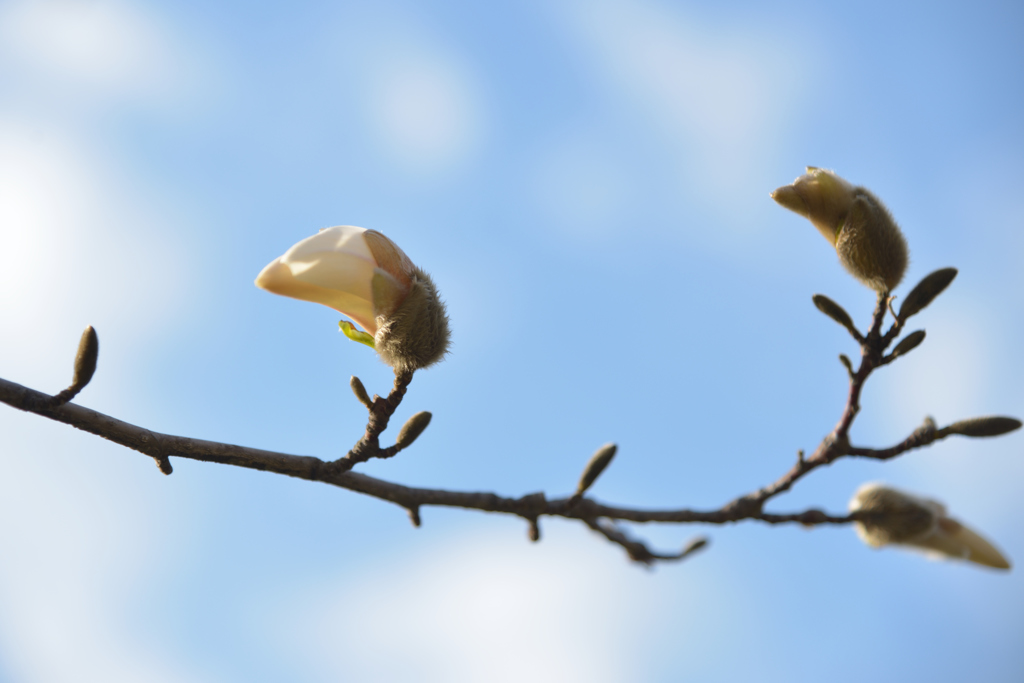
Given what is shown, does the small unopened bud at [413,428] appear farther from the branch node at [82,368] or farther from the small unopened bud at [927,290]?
the small unopened bud at [927,290]

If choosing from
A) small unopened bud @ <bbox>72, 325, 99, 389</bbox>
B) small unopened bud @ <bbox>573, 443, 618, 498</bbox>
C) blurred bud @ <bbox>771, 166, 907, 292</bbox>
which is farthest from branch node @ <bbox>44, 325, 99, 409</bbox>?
blurred bud @ <bbox>771, 166, 907, 292</bbox>

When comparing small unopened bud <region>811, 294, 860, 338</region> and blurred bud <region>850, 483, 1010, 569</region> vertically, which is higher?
small unopened bud <region>811, 294, 860, 338</region>

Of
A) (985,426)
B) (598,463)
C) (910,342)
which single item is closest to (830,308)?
(910,342)

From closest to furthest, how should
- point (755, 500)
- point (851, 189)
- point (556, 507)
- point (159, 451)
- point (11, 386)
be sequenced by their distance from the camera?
1. point (11, 386)
2. point (159, 451)
3. point (851, 189)
4. point (556, 507)
5. point (755, 500)

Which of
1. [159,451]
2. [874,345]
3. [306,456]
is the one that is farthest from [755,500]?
[159,451]

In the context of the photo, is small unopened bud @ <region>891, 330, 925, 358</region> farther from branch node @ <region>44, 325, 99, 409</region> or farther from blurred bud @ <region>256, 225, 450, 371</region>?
branch node @ <region>44, 325, 99, 409</region>

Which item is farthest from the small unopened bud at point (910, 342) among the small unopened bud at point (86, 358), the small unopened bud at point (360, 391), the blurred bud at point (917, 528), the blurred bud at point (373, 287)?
the small unopened bud at point (86, 358)

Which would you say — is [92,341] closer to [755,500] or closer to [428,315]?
[428,315]
